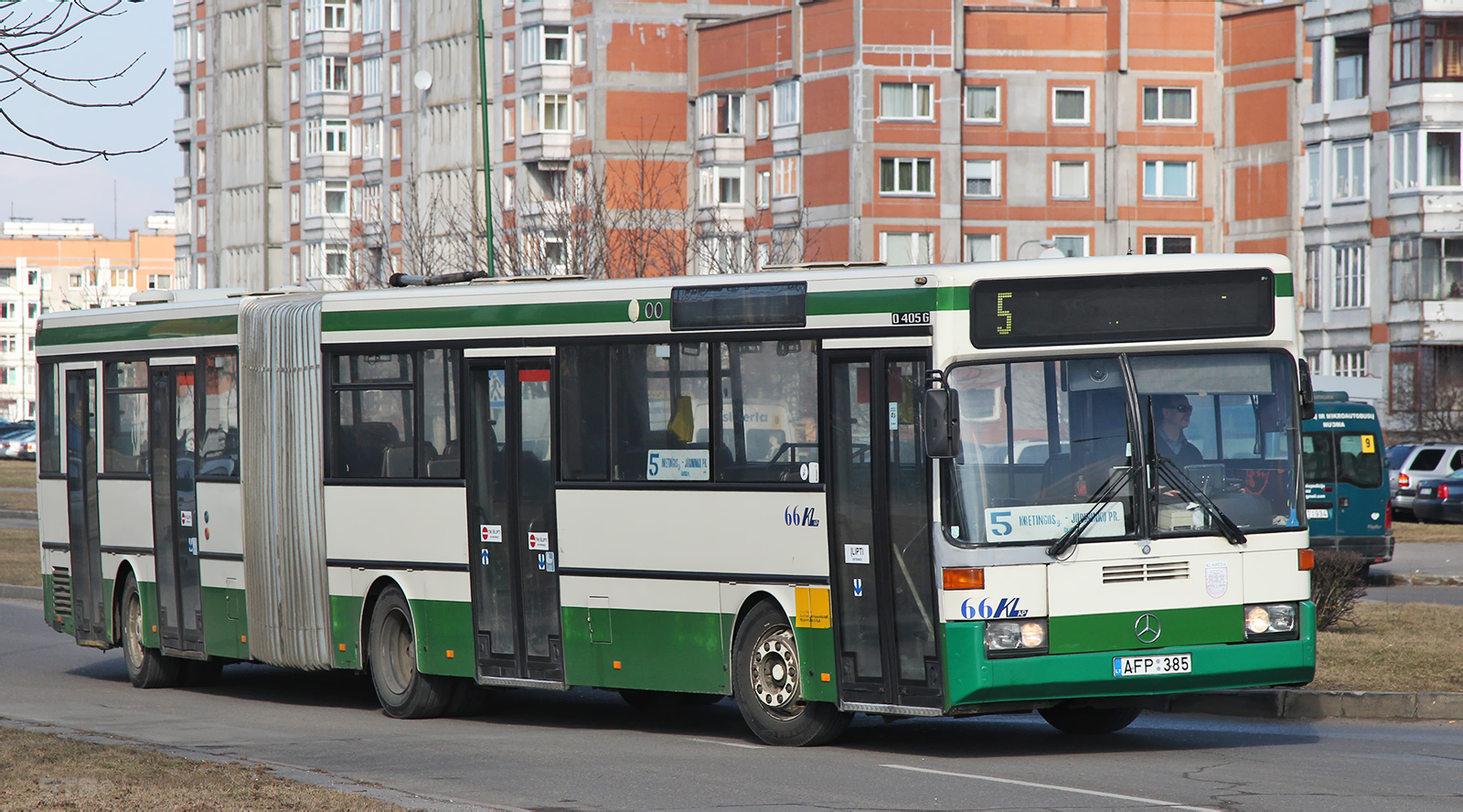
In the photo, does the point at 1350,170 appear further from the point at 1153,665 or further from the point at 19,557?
the point at 1153,665

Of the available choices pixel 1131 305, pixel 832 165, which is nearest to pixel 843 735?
pixel 1131 305

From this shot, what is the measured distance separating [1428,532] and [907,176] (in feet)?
130

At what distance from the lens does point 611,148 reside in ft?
275

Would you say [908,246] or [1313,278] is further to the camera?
[908,246]

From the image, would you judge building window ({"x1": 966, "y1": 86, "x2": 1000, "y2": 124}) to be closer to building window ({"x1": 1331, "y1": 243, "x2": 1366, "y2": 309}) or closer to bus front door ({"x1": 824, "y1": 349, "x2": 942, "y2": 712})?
building window ({"x1": 1331, "y1": 243, "x2": 1366, "y2": 309})

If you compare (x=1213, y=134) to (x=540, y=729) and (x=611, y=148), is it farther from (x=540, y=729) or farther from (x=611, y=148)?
(x=540, y=729)

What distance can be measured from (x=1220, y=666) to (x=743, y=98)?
7107 centimetres

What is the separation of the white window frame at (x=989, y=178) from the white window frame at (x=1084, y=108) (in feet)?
8.93

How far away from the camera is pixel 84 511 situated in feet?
59.9

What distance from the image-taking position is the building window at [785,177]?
78.6 metres

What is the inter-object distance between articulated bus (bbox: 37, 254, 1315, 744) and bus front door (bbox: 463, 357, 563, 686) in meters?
0.02

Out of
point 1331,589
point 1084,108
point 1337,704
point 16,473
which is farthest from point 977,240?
point 1337,704

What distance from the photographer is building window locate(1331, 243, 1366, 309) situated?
215ft

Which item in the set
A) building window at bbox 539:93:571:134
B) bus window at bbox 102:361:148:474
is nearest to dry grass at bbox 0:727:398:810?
bus window at bbox 102:361:148:474
